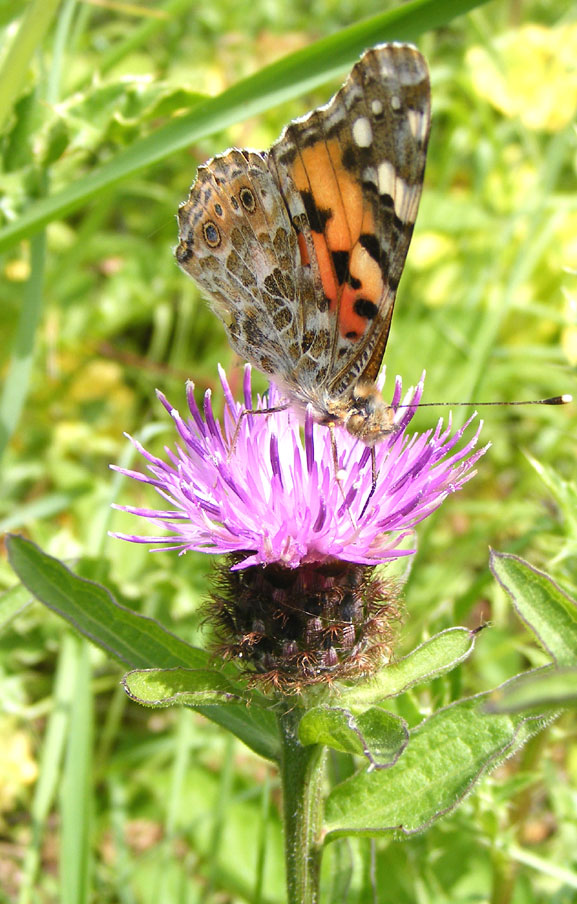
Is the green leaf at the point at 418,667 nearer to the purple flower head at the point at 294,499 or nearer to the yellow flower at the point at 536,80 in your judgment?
the purple flower head at the point at 294,499

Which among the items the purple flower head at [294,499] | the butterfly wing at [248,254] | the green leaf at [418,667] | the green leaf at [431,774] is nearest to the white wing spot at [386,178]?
the butterfly wing at [248,254]

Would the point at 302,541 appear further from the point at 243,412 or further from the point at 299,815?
the point at 299,815

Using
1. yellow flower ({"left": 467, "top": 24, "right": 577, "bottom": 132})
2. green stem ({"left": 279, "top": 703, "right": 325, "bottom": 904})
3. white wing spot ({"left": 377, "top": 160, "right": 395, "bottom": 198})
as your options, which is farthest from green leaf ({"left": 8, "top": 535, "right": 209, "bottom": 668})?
yellow flower ({"left": 467, "top": 24, "right": 577, "bottom": 132})

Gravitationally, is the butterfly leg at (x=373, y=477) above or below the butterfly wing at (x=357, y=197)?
below

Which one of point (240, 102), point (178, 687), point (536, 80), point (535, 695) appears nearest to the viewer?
point (535, 695)

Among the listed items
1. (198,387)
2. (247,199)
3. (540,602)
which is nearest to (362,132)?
(247,199)
